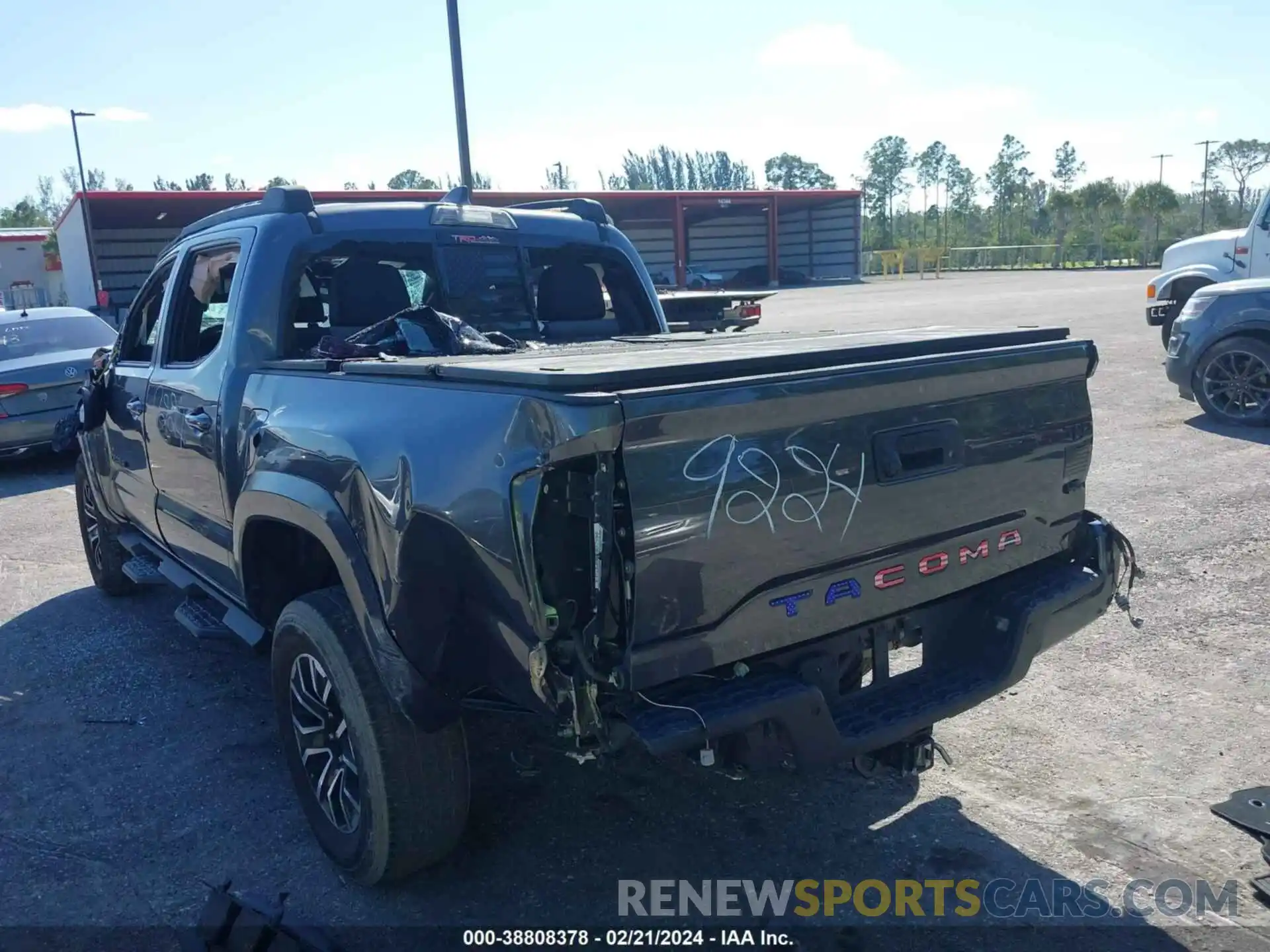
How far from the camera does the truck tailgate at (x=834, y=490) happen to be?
7.73 ft

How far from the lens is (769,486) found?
8.20 ft

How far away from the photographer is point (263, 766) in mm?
3980

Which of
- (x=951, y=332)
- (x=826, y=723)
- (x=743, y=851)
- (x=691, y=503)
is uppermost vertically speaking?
(x=951, y=332)

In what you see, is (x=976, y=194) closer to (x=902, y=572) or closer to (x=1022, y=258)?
(x=1022, y=258)

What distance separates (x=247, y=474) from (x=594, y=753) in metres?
1.78

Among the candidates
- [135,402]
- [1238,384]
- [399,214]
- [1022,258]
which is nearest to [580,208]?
[399,214]

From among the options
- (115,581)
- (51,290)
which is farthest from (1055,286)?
(51,290)

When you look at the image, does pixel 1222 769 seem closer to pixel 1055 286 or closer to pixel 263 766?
pixel 263 766

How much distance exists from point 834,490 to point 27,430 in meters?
9.49

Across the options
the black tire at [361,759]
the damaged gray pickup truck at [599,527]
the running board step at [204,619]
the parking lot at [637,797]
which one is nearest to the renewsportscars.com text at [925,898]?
the parking lot at [637,797]

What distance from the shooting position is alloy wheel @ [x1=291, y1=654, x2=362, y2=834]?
312cm

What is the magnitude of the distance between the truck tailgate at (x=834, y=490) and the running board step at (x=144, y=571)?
3449 mm

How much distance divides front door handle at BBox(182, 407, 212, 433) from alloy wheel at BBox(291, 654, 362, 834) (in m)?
1.12

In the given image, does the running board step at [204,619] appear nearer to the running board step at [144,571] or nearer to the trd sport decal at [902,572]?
the running board step at [144,571]
